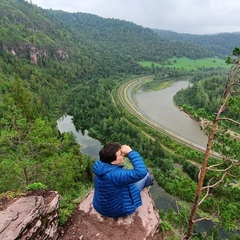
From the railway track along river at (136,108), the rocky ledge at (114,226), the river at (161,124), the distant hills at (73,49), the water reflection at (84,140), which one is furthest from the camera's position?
the distant hills at (73,49)

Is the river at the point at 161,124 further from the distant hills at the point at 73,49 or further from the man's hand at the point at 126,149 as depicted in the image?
the distant hills at the point at 73,49

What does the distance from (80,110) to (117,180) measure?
46.8 m

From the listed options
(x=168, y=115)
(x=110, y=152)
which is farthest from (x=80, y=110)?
(x=110, y=152)

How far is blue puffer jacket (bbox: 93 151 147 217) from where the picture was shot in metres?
5.15

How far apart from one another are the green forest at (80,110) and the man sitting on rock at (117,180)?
53.4 inches

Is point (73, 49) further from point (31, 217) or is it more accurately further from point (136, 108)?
point (31, 217)

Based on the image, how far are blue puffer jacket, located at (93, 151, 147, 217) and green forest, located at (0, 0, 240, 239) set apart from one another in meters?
1.31

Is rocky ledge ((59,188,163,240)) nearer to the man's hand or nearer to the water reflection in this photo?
the man's hand

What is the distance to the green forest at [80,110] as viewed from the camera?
10641 mm

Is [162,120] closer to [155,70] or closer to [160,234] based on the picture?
[160,234]

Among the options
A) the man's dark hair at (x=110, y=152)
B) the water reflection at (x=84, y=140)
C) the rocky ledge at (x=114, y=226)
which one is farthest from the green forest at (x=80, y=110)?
the man's dark hair at (x=110, y=152)

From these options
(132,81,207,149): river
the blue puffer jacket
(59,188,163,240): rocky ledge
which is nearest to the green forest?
(59,188,163,240): rocky ledge

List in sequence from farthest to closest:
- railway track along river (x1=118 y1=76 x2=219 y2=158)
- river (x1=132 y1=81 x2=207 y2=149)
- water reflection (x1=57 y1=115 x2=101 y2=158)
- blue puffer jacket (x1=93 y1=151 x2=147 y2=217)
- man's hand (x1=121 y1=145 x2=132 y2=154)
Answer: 1. river (x1=132 y1=81 x2=207 y2=149)
2. railway track along river (x1=118 y1=76 x2=219 y2=158)
3. water reflection (x1=57 y1=115 x2=101 y2=158)
4. man's hand (x1=121 y1=145 x2=132 y2=154)
5. blue puffer jacket (x1=93 y1=151 x2=147 y2=217)

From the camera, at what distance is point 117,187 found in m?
5.60
